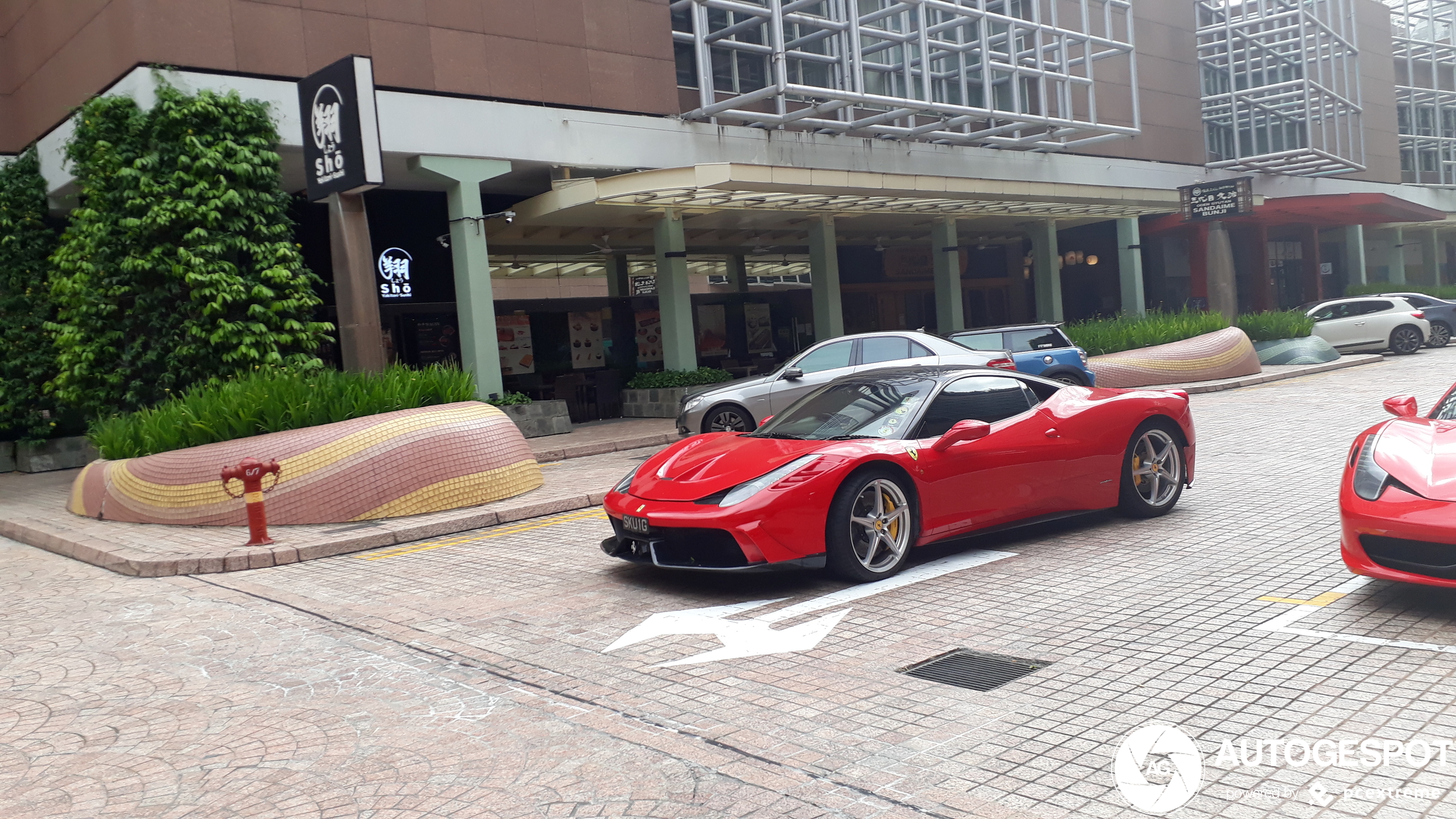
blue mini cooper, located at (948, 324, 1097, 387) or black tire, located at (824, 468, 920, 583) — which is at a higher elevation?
blue mini cooper, located at (948, 324, 1097, 387)

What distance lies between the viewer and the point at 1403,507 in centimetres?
516

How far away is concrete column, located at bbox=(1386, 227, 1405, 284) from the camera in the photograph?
1935 inches

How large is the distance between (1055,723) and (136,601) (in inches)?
254

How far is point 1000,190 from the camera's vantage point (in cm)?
2436

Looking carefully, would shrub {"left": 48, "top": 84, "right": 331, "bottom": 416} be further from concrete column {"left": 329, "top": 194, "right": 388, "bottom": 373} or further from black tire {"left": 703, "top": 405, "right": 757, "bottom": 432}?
black tire {"left": 703, "top": 405, "right": 757, "bottom": 432}

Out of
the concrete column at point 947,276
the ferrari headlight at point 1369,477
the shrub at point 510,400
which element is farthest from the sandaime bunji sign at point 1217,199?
the ferrari headlight at point 1369,477

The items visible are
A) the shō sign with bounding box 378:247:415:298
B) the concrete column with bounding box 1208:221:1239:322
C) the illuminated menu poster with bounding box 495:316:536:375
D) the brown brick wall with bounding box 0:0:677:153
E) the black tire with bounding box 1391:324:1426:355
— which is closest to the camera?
the brown brick wall with bounding box 0:0:677:153

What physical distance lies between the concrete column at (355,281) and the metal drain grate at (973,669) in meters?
9.80

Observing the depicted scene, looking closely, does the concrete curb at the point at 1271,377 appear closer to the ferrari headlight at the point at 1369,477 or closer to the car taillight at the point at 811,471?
the ferrari headlight at the point at 1369,477

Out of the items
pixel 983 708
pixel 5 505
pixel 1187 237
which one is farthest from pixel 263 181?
pixel 1187 237

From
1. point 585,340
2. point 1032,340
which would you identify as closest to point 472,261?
point 585,340

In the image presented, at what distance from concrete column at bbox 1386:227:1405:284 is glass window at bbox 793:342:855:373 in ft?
144

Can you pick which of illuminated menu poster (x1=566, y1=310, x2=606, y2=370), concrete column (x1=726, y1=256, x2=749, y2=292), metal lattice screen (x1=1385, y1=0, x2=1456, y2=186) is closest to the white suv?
concrete column (x1=726, y1=256, x2=749, y2=292)

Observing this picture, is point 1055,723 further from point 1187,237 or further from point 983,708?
point 1187,237
